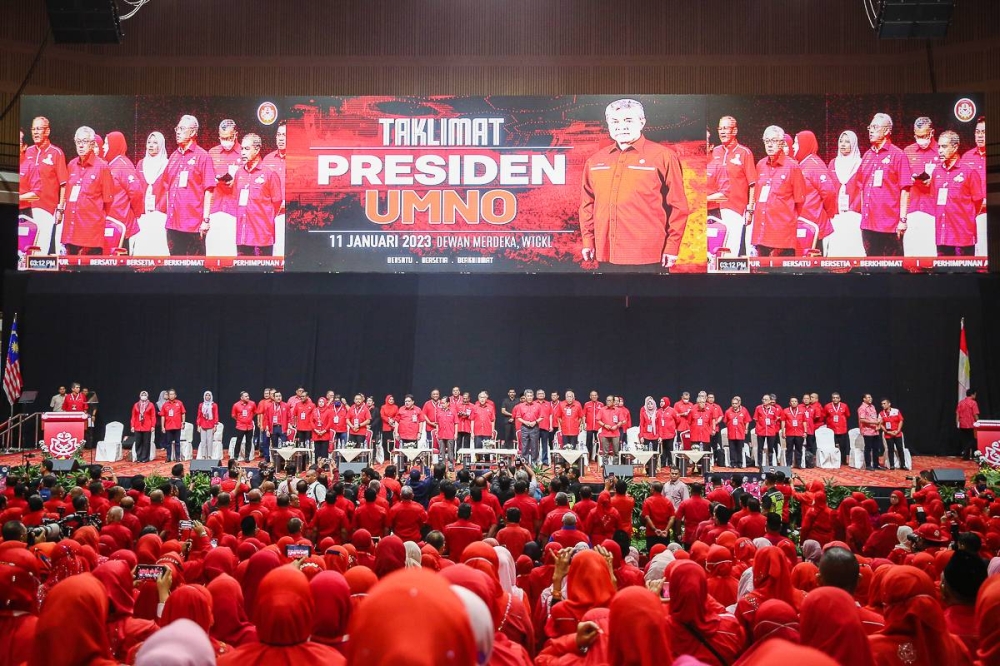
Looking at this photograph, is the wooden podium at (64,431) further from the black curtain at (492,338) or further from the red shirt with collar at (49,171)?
the red shirt with collar at (49,171)

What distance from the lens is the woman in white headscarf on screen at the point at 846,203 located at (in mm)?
22516

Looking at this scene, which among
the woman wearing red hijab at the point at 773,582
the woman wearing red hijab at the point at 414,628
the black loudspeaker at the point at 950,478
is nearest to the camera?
the woman wearing red hijab at the point at 414,628

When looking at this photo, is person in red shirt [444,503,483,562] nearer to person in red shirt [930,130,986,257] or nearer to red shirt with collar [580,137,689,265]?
red shirt with collar [580,137,689,265]

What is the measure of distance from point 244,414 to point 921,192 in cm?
1751

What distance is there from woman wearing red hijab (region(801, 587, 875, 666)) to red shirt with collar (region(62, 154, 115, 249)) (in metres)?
22.3

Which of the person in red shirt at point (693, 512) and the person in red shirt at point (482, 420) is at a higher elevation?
the person in red shirt at point (482, 420)

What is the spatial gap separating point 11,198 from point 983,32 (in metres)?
27.9

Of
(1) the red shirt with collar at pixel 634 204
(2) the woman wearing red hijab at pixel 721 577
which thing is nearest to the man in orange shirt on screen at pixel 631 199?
(1) the red shirt with collar at pixel 634 204

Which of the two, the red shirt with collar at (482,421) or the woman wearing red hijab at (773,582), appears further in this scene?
the red shirt with collar at (482,421)

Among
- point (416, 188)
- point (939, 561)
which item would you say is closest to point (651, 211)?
point (416, 188)

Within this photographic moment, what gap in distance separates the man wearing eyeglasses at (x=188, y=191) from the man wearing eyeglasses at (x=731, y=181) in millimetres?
12603

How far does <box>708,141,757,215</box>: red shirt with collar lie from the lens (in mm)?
22750

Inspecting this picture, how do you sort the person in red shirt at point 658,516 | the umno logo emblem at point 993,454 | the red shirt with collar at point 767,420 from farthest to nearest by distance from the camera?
the red shirt with collar at point 767,420, the umno logo emblem at point 993,454, the person in red shirt at point 658,516

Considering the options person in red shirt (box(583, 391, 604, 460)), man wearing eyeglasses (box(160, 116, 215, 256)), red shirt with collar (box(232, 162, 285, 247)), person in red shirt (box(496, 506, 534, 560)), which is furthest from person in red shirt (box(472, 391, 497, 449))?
person in red shirt (box(496, 506, 534, 560))
